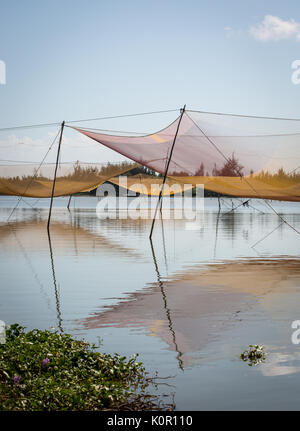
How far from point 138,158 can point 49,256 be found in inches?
227

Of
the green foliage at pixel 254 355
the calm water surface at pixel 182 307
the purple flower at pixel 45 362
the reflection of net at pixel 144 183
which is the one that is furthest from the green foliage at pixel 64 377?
the reflection of net at pixel 144 183

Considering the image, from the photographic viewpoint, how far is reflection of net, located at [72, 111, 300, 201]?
52.4ft

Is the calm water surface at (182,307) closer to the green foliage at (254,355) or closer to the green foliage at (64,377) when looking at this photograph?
the green foliage at (254,355)

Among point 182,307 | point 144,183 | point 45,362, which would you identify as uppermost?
point 144,183

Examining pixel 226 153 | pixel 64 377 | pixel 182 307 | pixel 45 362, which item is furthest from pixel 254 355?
pixel 226 153

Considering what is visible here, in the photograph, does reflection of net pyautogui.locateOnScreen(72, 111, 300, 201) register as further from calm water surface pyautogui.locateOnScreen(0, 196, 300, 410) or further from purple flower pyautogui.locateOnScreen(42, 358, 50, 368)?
purple flower pyautogui.locateOnScreen(42, 358, 50, 368)

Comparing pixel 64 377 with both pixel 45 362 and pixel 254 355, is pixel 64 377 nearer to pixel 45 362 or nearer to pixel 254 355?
pixel 45 362

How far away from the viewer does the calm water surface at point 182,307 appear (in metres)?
5.16

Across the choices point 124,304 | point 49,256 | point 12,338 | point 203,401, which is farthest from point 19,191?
point 203,401

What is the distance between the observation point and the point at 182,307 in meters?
8.40

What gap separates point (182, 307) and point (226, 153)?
9.52 metres

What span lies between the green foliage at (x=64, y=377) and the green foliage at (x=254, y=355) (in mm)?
1097

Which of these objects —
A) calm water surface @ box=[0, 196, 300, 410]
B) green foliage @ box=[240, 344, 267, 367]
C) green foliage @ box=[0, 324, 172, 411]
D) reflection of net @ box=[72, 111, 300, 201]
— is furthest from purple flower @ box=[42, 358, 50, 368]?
reflection of net @ box=[72, 111, 300, 201]
